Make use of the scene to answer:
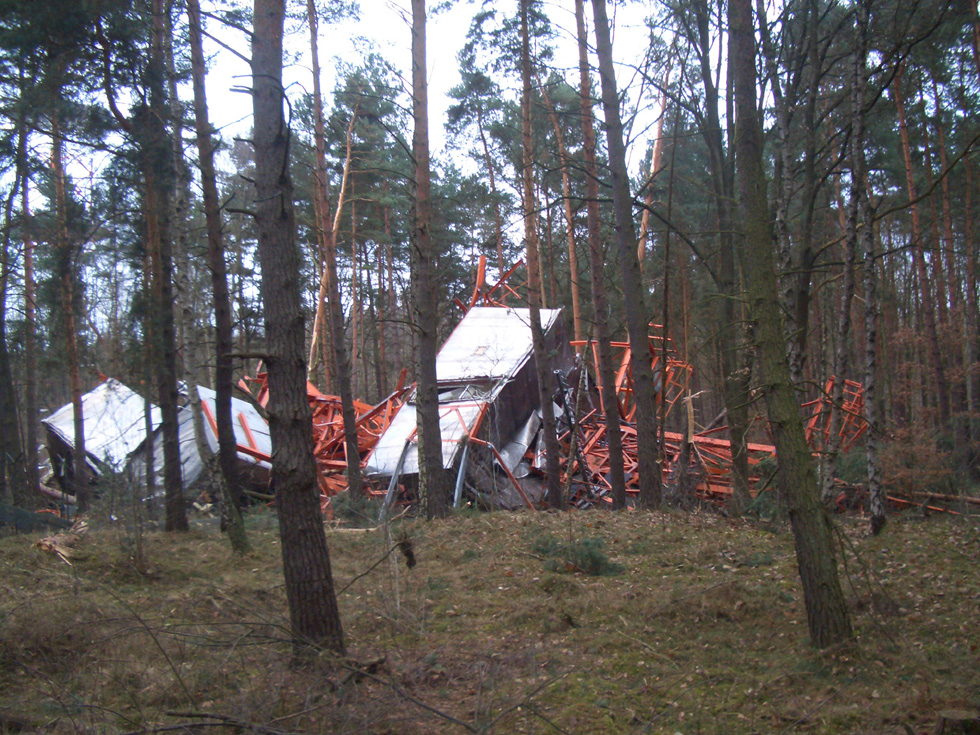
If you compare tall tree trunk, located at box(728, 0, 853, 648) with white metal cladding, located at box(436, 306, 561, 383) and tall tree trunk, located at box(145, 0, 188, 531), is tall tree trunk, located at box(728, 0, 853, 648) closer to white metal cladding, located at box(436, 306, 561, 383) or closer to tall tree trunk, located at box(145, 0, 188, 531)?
tall tree trunk, located at box(145, 0, 188, 531)

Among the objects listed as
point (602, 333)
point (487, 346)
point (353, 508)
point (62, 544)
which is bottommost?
point (353, 508)

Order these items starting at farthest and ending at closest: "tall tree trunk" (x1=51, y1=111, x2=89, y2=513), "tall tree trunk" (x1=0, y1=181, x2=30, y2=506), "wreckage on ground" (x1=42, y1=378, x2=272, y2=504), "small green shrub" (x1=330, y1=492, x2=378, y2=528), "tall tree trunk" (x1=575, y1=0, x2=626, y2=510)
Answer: "wreckage on ground" (x1=42, y1=378, x2=272, y2=504) < "tall tree trunk" (x1=0, y1=181, x2=30, y2=506) < "tall tree trunk" (x1=575, y1=0, x2=626, y2=510) < "tall tree trunk" (x1=51, y1=111, x2=89, y2=513) < "small green shrub" (x1=330, y1=492, x2=378, y2=528)

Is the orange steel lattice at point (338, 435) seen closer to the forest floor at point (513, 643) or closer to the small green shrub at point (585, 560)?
the forest floor at point (513, 643)

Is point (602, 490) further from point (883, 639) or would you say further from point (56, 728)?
point (56, 728)

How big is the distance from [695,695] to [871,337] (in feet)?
14.1

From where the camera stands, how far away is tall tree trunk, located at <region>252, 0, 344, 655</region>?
4.43 m

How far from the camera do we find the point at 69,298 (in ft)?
43.4

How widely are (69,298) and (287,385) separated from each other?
1108 centimetres

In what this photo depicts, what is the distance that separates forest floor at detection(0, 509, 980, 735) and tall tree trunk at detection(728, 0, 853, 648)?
292 mm

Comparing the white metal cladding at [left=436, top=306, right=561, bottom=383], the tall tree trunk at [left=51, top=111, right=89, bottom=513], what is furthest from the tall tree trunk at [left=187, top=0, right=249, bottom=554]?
the white metal cladding at [left=436, top=306, right=561, bottom=383]

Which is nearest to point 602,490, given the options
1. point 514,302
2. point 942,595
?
point 942,595

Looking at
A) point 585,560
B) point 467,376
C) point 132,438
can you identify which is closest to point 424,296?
point 585,560

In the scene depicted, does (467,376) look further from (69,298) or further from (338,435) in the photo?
(69,298)

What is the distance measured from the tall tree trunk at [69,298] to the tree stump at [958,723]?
11.1m
